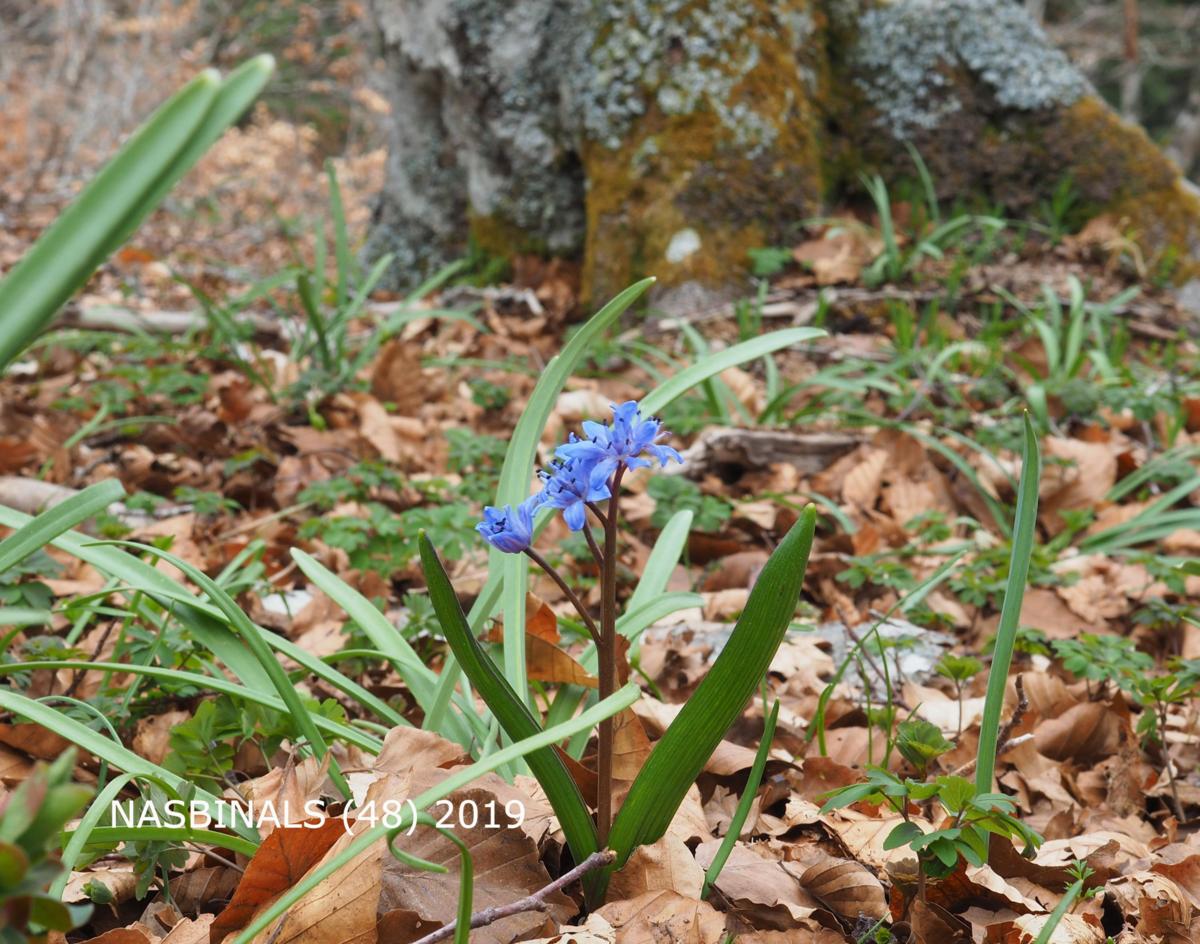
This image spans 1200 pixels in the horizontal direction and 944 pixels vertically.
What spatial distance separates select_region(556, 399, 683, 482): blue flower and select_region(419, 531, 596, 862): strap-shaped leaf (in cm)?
15

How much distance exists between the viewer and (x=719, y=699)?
34.9 inches

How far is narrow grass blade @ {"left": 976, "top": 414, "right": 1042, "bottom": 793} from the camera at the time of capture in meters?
1.02

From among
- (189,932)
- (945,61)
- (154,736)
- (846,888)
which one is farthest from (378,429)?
(945,61)

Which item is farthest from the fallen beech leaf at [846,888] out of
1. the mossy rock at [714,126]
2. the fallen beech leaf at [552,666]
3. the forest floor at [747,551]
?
the mossy rock at [714,126]

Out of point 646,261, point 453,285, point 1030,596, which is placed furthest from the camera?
point 453,285

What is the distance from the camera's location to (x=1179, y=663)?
4.24 ft

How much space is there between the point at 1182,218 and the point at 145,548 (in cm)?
429

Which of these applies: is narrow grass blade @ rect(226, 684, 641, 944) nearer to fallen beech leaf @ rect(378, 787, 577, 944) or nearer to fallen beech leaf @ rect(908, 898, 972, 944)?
fallen beech leaf @ rect(378, 787, 577, 944)

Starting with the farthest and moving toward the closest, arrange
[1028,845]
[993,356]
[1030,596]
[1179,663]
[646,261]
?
1. [646,261]
2. [993,356]
3. [1030,596]
4. [1179,663]
5. [1028,845]

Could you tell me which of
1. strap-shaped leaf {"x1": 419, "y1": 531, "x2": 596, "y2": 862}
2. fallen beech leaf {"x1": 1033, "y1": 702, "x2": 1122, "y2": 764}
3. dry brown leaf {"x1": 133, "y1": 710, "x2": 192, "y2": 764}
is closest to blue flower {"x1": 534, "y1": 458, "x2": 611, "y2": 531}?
strap-shaped leaf {"x1": 419, "y1": 531, "x2": 596, "y2": 862}

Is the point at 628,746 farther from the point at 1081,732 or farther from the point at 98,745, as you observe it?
the point at 1081,732

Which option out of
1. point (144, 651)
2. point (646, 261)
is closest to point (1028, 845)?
point (144, 651)

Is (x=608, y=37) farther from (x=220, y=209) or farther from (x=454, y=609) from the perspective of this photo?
(x=220, y=209)

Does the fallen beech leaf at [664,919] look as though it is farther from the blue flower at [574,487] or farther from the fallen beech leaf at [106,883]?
the fallen beech leaf at [106,883]
